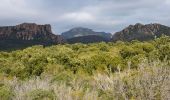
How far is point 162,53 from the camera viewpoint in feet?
140

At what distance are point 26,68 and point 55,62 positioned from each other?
3082 millimetres

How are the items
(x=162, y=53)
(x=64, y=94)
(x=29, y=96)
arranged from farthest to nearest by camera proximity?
(x=162, y=53) → (x=29, y=96) → (x=64, y=94)

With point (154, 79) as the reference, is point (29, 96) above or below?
below

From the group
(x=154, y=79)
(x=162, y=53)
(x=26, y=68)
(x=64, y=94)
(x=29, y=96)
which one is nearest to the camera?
(x=154, y=79)

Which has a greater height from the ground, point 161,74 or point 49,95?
point 161,74

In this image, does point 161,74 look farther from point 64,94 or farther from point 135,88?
point 64,94

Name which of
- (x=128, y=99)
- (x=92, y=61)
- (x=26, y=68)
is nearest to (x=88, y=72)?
(x=92, y=61)

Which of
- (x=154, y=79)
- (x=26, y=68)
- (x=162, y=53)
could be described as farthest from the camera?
(x=26, y=68)

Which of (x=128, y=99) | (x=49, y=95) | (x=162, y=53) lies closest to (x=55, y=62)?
(x=162, y=53)

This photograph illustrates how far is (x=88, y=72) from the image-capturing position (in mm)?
43688

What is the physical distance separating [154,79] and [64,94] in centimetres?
465

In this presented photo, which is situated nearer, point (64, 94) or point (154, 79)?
point (154, 79)

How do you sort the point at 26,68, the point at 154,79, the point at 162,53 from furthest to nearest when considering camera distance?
1. the point at 26,68
2. the point at 162,53
3. the point at 154,79

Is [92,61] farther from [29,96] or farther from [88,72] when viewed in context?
[29,96]
